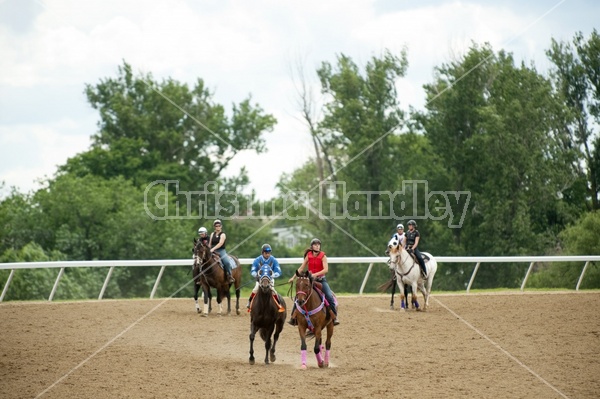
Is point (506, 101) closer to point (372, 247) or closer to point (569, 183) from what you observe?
point (569, 183)

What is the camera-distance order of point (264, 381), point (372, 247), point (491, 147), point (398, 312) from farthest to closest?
point (372, 247) → point (491, 147) → point (398, 312) → point (264, 381)

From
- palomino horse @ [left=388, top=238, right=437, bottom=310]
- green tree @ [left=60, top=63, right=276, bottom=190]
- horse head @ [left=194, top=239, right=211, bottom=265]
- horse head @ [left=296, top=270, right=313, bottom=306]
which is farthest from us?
green tree @ [left=60, top=63, right=276, bottom=190]

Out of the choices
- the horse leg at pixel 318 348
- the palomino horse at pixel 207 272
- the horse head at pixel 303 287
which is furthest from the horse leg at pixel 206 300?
the horse head at pixel 303 287

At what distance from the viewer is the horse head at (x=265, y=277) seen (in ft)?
45.5

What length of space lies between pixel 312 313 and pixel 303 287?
61 cm

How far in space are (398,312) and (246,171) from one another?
38736mm

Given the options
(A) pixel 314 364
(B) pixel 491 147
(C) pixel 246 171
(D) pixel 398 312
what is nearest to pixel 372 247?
(B) pixel 491 147

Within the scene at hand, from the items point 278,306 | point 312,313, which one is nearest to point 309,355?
point 278,306

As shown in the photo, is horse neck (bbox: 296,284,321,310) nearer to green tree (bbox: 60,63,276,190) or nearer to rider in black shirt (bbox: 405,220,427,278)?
rider in black shirt (bbox: 405,220,427,278)

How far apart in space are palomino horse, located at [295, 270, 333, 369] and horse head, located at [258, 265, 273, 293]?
59 centimetres

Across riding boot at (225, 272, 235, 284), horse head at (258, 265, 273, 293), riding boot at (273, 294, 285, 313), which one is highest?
horse head at (258, 265, 273, 293)

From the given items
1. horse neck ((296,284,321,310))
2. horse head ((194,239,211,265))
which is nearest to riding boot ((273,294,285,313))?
horse neck ((296,284,321,310))

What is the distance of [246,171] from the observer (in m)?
59.2

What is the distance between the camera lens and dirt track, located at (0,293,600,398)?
477 inches
